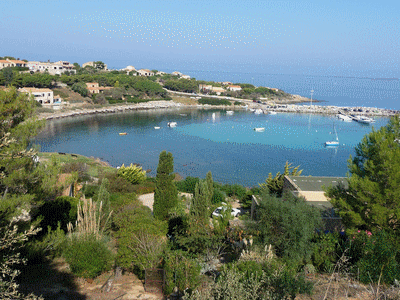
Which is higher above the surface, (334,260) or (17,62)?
(17,62)

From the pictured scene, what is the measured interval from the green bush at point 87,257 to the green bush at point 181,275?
1.24 metres

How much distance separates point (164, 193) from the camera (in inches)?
455

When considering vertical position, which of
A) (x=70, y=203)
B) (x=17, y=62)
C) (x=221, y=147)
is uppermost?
(x=17, y=62)

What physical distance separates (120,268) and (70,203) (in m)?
3.72

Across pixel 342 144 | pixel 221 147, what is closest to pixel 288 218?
pixel 221 147

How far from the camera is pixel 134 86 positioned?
214ft

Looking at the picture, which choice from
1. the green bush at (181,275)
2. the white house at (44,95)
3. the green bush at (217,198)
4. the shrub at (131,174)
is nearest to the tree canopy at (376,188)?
the green bush at (181,275)

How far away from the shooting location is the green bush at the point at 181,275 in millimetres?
5668

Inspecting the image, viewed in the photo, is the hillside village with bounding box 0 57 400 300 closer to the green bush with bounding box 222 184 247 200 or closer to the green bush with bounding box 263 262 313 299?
the green bush with bounding box 263 262 313 299

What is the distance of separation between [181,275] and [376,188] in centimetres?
430

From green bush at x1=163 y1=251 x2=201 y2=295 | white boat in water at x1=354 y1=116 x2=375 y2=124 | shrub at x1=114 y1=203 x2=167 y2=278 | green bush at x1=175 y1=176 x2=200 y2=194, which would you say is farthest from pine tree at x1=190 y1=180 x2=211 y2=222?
white boat in water at x1=354 y1=116 x2=375 y2=124

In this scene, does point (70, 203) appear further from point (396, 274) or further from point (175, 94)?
point (175, 94)

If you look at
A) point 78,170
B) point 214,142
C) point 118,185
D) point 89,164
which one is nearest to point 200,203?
point 118,185

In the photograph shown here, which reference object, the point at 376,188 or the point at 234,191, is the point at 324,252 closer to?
the point at 376,188
